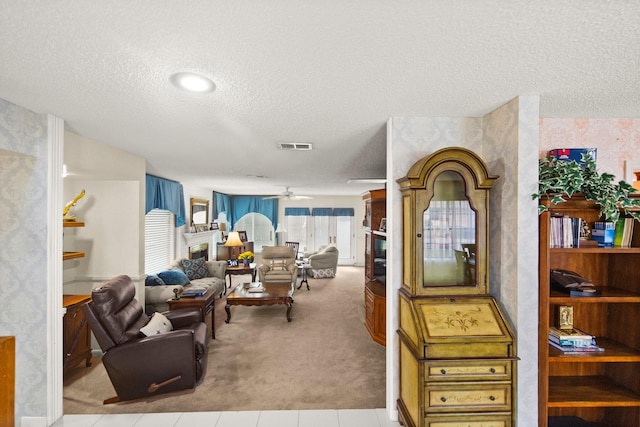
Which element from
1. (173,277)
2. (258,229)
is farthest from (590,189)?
(258,229)

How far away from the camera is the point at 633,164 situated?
7.22ft

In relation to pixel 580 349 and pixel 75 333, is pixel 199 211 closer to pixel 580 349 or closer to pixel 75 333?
pixel 75 333

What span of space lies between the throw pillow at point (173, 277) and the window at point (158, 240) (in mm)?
414

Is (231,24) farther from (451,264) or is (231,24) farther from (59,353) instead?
(59,353)

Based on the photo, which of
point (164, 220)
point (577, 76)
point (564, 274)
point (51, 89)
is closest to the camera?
point (577, 76)

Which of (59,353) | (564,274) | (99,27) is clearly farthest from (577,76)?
(59,353)

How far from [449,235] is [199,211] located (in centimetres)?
612

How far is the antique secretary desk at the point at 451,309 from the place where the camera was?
5.78ft

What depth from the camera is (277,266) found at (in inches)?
228

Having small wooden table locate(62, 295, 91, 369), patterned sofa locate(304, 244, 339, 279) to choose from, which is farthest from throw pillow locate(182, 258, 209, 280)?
patterned sofa locate(304, 244, 339, 279)

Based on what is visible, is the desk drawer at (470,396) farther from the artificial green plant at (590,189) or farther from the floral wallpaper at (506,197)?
the artificial green plant at (590,189)

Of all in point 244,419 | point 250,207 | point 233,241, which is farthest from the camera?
point 250,207

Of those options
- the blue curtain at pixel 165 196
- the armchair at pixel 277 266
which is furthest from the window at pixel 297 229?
the blue curtain at pixel 165 196

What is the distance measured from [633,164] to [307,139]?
8.45 feet
